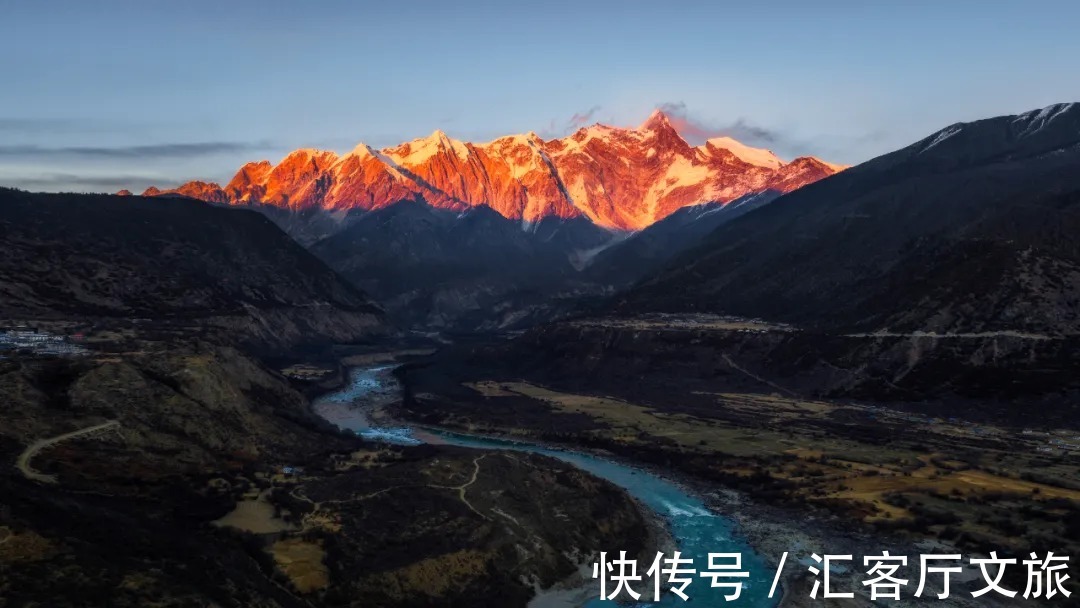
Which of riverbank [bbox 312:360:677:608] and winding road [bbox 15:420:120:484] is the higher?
winding road [bbox 15:420:120:484]

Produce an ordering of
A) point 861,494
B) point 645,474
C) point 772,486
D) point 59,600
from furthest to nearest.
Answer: point 645,474 < point 772,486 < point 861,494 < point 59,600

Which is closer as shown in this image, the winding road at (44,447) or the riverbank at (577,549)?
the riverbank at (577,549)

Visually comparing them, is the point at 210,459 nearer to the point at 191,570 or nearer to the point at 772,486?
the point at 191,570

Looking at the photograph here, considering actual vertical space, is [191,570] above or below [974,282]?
below

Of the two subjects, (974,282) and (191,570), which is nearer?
(191,570)

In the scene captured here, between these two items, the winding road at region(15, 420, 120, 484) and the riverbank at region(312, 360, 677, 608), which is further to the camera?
the winding road at region(15, 420, 120, 484)

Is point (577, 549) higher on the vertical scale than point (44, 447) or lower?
lower

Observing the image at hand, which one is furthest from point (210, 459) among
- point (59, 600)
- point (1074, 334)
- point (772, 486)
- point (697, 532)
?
point (1074, 334)

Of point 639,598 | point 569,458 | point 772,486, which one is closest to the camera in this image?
point 639,598

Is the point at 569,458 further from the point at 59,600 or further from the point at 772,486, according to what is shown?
the point at 59,600

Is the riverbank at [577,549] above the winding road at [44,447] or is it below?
below
